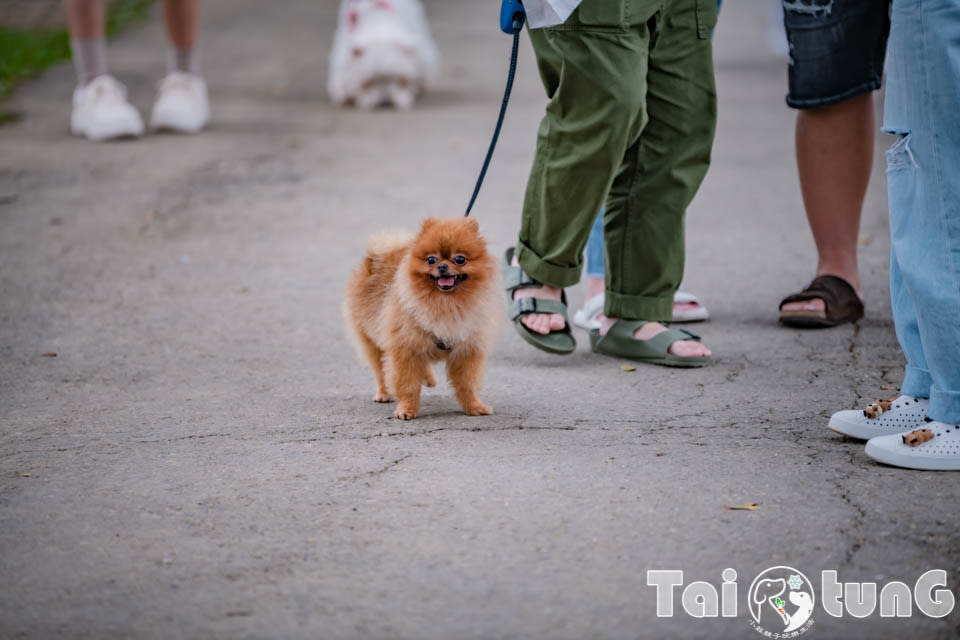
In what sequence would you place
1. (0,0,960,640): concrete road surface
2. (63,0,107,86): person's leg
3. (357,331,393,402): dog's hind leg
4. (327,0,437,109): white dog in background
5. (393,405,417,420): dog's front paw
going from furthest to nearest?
(327,0,437,109): white dog in background < (63,0,107,86): person's leg < (357,331,393,402): dog's hind leg < (393,405,417,420): dog's front paw < (0,0,960,640): concrete road surface

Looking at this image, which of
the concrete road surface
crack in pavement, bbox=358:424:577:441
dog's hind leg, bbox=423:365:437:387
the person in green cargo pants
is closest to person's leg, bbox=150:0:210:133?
the concrete road surface

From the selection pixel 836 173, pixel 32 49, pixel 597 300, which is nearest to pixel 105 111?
pixel 32 49

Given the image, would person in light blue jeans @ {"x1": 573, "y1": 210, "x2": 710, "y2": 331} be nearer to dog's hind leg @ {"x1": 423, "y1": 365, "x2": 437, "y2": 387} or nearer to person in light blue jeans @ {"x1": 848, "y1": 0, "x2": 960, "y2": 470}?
dog's hind leg @ {"x1": 423, "y1": 365, "x2": 437, "y2": 387}

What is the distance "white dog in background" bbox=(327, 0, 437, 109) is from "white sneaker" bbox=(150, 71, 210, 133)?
1358 mm

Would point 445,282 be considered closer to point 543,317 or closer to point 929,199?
point 543,317

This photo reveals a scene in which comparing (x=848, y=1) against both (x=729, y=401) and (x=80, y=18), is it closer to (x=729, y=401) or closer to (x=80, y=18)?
(x=729, y=401)

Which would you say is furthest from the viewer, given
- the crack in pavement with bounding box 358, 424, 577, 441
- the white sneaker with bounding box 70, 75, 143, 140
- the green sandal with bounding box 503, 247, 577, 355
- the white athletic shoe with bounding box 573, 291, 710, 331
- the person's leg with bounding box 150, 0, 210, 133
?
the person's leg with bounding box 150, 0, 210, 133

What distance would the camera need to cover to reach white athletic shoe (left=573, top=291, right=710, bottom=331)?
15.7 ft

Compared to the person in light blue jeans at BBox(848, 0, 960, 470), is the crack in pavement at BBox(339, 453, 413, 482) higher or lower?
lower

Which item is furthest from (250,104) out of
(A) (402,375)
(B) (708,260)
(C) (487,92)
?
(A) (402,375)

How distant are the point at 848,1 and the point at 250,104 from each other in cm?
636

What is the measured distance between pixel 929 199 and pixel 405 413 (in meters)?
1.62

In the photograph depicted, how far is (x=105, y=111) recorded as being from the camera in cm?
809

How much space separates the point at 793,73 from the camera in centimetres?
460
